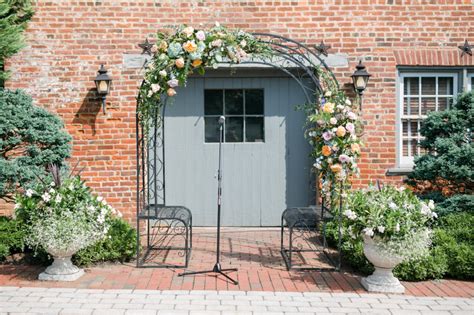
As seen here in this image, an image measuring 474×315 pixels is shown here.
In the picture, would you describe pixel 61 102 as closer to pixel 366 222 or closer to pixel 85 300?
pixel 85 300

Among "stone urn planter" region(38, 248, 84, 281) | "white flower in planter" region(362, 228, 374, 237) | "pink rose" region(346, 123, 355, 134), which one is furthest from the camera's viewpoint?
"pink rose" region(346, 123, 355, 134)

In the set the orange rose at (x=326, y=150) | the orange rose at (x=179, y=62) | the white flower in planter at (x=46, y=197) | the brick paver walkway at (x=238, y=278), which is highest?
the orange rose at (x=179, y=62)

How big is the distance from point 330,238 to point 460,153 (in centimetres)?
197

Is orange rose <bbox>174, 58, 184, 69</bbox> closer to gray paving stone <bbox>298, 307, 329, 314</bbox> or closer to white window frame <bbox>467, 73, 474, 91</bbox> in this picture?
gray paving stone <bbox>298, 307, 329, 314</bbox>

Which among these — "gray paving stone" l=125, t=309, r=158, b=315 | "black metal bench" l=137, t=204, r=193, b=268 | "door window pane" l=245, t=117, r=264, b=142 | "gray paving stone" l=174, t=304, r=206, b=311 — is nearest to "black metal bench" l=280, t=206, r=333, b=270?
"black metal bench" l=137, t=204, r=193, b=268

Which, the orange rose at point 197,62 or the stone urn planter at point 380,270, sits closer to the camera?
the stone urn planter at point 380,270

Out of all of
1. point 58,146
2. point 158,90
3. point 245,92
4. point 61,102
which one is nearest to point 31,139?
point 58,146

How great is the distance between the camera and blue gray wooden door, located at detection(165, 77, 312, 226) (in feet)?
27.7

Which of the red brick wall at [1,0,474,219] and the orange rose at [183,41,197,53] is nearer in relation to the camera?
the orange rose at [183,41,197,53]

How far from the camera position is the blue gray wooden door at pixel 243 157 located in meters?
8.43

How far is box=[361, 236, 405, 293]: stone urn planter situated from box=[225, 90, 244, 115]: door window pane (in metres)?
3.62

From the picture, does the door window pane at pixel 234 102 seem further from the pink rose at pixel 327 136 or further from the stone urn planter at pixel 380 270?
the stone urn planter at pixel 380 270

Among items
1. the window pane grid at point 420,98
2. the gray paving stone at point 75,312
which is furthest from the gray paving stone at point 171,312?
the window pane grid at point 420,98

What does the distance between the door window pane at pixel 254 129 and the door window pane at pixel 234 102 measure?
8.0 inches
